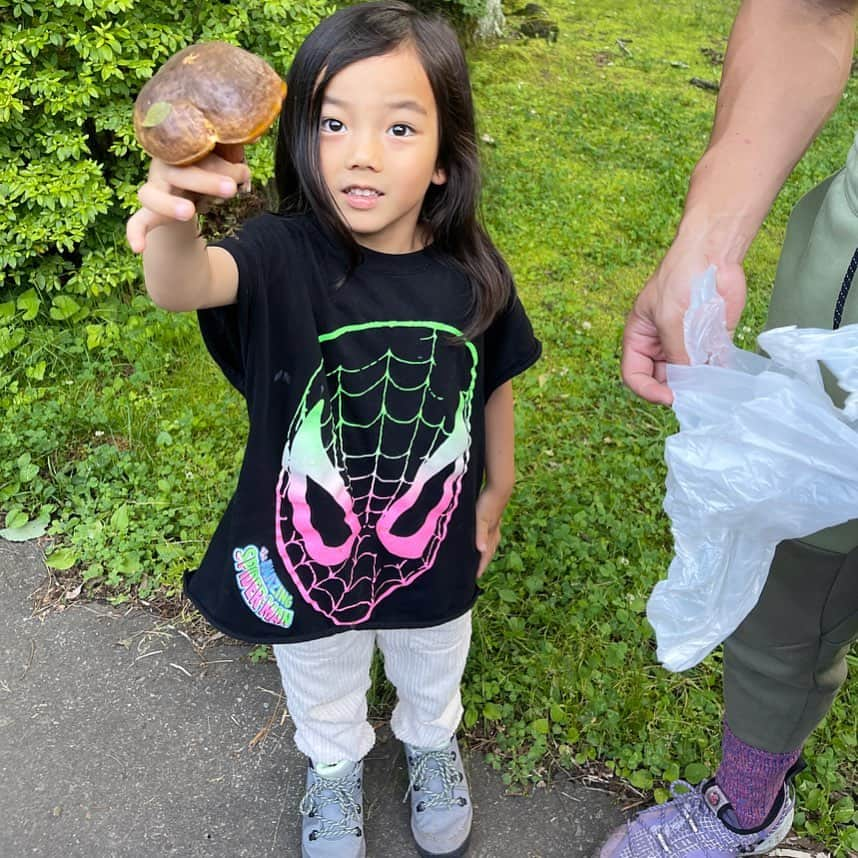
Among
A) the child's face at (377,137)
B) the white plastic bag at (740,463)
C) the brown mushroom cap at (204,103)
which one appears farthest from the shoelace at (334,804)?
the brown mushroom cap at (204,103)

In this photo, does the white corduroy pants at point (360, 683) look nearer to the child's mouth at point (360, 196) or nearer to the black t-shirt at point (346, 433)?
the black t-shirt at point (346, 433)

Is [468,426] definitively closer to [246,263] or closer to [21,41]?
[246,263]

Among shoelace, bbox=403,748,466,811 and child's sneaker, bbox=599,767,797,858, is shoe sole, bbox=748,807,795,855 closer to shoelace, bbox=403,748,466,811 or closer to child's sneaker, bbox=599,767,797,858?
child's sneaker, bbox=599,767,797,858

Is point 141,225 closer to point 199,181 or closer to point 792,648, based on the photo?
point 199,181

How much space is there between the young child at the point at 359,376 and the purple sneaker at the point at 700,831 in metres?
0.45

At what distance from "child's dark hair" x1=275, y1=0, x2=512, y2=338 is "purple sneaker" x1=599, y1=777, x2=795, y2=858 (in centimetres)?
130

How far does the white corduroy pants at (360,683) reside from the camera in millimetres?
1979

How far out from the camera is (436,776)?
2176mm

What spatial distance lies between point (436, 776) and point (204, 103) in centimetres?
166

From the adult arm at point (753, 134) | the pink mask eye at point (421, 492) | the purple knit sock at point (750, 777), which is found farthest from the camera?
the purple knit sock at point (750, 777)

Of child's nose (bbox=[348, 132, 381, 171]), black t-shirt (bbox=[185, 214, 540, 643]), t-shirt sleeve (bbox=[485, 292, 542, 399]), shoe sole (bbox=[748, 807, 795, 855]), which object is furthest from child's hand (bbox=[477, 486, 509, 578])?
shoe sole (bbox=[748, 807, 795, 855])

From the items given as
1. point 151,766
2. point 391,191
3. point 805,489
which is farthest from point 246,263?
point 151,766

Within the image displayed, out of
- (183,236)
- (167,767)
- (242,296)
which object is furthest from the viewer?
(167,767)

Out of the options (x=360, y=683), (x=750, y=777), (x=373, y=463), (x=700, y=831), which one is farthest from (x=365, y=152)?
(x=700, y=831)
